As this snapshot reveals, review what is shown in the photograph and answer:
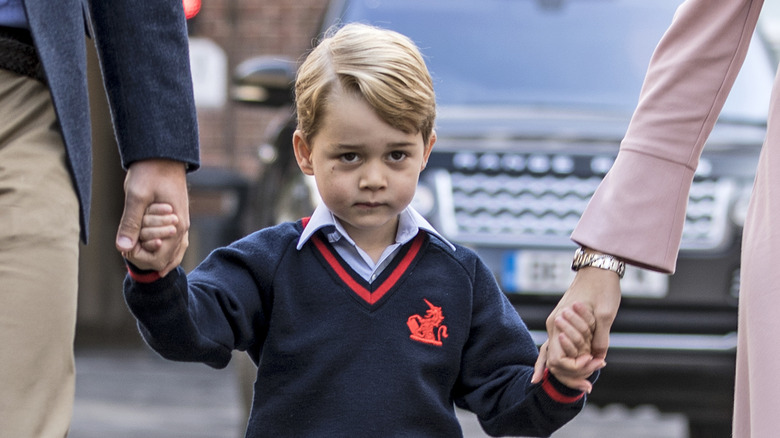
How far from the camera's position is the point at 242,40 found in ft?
35.5

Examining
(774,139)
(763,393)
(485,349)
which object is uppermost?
(774,139)

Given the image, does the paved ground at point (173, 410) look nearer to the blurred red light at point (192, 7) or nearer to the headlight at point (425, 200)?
the headlight at point (425, 200)

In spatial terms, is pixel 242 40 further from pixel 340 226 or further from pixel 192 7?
pixel 340 226

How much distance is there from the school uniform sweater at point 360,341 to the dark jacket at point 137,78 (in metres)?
0.22

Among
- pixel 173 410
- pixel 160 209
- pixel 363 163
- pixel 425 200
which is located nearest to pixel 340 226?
pixel 363 163

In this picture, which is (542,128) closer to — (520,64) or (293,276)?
(520,64)

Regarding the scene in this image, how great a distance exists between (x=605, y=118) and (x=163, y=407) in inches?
119

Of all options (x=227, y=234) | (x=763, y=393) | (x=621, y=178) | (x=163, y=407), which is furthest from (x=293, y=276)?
(x=227, y=234)

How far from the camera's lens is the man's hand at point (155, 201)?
2.07 m

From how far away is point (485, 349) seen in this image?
7.72ft

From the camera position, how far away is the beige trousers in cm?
197

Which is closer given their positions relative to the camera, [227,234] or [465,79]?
[465,79]

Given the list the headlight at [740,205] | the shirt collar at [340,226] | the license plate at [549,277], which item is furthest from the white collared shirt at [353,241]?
the headlight at [740,205]

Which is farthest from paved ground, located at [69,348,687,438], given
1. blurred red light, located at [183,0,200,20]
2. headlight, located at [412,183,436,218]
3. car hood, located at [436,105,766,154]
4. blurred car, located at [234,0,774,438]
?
blurred red light, located at [183,0,200,20]
